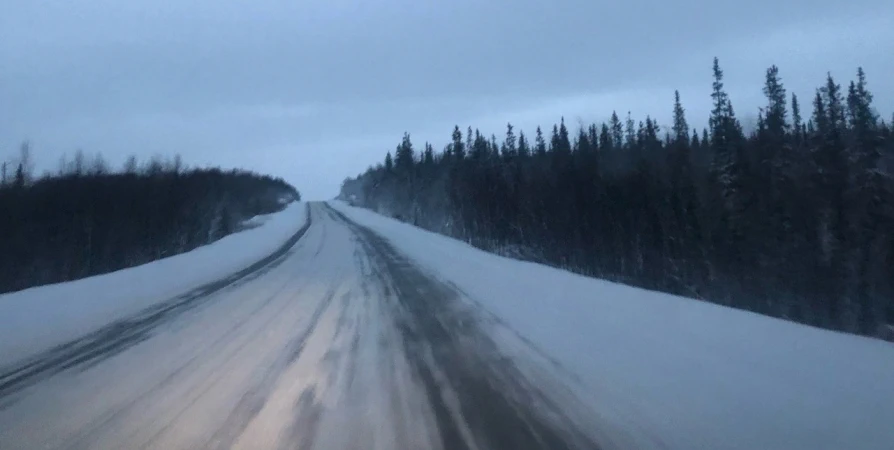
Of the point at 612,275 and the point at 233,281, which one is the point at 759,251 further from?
the point at 233,281

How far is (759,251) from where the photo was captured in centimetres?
3659

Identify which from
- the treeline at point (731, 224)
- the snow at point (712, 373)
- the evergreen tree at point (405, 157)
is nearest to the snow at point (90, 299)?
the snow at point (712, 373)

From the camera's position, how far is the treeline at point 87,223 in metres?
25.4

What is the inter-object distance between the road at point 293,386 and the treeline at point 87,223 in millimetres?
14765

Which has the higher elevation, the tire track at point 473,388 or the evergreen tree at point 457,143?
the evergreen tree at point 457,143

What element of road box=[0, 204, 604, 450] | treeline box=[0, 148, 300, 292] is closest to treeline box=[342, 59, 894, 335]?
treeline box=[0, 148, 300, 292]

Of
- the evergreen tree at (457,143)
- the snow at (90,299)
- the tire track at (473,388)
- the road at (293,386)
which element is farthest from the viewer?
the evergreen tree at (457,143)

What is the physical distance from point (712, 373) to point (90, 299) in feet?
44.4

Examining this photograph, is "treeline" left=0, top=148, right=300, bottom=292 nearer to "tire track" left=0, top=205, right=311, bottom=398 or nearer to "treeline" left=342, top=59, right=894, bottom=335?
"tire track" left=0, top=205, right=311, bottom=398

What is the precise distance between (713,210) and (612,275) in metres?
12.3

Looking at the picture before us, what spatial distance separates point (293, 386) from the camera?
7.76m

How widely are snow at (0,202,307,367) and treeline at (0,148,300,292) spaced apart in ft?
11.5

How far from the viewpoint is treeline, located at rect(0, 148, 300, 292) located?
1001 inches

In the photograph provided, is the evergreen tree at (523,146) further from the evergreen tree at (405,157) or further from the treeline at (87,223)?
the treeline at (87,223)
